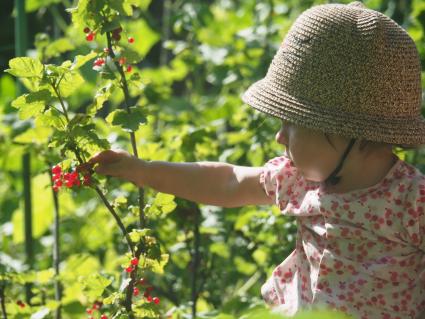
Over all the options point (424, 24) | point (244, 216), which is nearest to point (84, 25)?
point (244, 216)

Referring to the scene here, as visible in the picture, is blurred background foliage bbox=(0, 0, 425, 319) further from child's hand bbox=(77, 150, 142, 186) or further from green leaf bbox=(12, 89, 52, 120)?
green leaf bbox=(12, 89, 52, 120)

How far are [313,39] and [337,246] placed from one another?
1.64 feet

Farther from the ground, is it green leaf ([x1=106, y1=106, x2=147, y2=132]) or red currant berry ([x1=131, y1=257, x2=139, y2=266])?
green leaf ([x1=106, y1=106, x2=147, y2=132])

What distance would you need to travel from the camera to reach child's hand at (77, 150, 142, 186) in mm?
2068

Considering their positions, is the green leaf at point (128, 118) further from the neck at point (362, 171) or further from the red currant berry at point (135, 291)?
the neck at point (362, 171)

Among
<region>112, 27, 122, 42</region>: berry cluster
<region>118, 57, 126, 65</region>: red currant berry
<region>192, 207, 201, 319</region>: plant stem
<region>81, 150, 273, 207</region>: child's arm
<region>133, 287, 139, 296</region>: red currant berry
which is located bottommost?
<region>192, 207, 201, 319</region>: plant stem

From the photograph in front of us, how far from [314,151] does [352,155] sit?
101 mm

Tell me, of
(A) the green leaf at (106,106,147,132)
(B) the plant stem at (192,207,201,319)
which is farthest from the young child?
(B) the plant stem at (192,207,201,319)

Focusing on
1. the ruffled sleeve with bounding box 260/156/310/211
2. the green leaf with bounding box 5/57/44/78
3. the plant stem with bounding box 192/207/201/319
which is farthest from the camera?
the plant stem with bounding box 192/207/201/319

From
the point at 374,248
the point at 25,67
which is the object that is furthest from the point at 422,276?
the point at 25,67

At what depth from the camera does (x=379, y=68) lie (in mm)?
1962

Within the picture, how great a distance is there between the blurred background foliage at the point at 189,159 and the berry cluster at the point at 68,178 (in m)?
0.27

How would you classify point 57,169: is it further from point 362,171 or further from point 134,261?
point 362,171

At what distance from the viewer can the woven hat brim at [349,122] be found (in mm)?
1955
